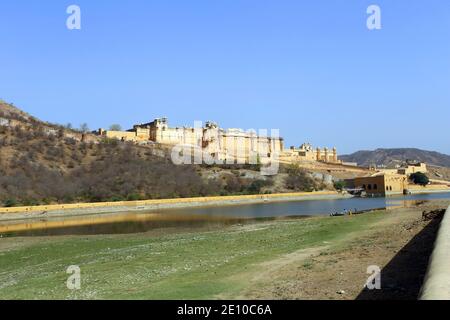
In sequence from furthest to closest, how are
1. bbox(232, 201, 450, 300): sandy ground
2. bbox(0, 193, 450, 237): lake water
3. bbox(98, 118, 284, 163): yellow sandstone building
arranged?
bbox(98, 118, 284, 163): yellow sandstone building < bbox(0, 193, 450, 237): lake water < bbox(232, 201, 450, 300): sandy ground

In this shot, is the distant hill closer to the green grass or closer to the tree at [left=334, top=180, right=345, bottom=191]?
the tree at [left=334, top=180, right=345, bottom=191]

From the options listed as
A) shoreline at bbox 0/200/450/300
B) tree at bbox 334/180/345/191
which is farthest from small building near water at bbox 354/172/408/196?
shoreline at bbox 0/200/450/300

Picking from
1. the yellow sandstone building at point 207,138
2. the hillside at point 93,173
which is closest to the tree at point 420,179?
the hillside at point 93,173

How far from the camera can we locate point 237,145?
14400cm

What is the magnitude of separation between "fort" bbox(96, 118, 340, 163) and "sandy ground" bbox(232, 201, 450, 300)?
108699 millimetres

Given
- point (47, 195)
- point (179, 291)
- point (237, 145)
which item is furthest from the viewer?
point (237, 145)

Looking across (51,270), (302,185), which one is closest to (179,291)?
(51,270)

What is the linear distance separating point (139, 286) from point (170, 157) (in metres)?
101

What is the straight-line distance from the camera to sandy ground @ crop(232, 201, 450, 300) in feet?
28.5

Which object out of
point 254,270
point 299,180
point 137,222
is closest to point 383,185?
point 299,180

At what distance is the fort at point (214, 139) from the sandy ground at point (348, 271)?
10870cm

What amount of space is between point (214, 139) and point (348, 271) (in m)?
130

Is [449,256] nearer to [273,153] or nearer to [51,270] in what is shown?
[51,270]

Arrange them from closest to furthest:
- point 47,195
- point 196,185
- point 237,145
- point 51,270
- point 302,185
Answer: point 51,270 < point 47,195 < point 196,185 < point 302,185 < point 237,145
